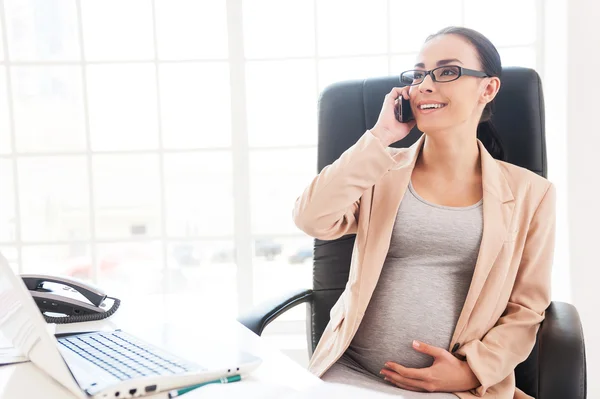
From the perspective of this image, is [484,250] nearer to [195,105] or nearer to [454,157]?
[454,157]

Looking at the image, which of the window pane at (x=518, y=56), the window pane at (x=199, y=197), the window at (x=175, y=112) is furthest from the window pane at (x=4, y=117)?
the window pane at (x=518, y=56)

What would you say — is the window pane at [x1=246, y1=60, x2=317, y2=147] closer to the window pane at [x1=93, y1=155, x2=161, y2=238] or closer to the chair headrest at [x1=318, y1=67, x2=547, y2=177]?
the window pane at [x1=93, y1=155, x2=161, y2=238]

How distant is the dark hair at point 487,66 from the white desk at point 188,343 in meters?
0.89

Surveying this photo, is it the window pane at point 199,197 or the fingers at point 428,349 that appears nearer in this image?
the fingers at point 428,349

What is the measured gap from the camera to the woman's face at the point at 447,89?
140 cm

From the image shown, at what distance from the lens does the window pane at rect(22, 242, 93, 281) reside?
2.35 metres

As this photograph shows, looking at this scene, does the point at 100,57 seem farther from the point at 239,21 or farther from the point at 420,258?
the point at 420,258

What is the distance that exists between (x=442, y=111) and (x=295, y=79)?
1008 mm

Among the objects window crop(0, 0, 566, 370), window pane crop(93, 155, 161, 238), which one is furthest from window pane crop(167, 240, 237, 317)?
window pane crop(93, 155, 161, 238)

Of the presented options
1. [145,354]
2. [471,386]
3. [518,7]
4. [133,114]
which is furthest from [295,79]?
[145,354]

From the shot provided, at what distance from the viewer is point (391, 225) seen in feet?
4.63

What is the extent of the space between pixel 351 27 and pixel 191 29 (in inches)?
25.3

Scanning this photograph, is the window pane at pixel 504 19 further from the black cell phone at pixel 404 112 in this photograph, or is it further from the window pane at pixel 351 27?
the black cell phone at pixel 404 112

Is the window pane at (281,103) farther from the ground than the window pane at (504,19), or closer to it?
closer to it
